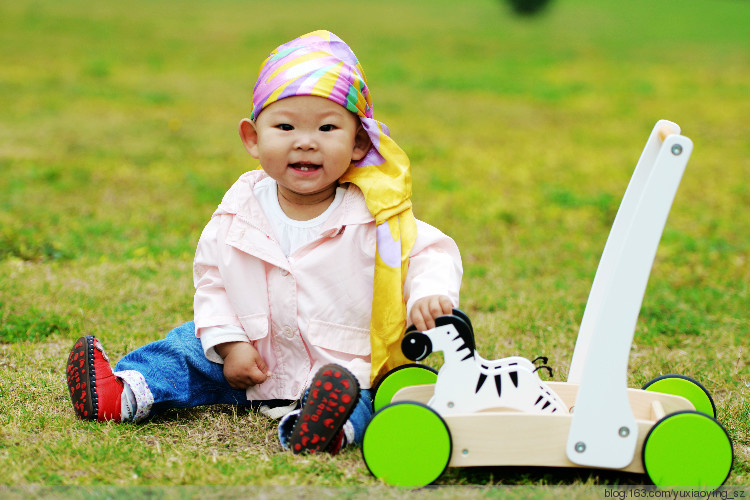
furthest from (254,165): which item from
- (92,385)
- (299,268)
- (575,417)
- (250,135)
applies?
(575,417)

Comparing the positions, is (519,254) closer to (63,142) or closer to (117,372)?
(117,372)

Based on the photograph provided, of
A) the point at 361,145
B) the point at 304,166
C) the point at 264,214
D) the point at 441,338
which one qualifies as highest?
the point at 361,145

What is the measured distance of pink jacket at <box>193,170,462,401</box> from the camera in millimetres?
2939

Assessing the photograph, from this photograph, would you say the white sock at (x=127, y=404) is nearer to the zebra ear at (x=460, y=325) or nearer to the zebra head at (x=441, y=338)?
the zebra head at (x=441, y=338)

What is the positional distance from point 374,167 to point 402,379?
0.74 m

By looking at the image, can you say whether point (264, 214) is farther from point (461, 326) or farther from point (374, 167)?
point (461, 326)

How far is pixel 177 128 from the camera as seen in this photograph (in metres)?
9.55

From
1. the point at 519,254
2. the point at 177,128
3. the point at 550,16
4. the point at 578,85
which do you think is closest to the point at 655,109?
the point at 578,85

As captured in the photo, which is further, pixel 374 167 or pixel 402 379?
pixel 374 167

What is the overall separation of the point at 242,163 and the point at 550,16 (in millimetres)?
22043

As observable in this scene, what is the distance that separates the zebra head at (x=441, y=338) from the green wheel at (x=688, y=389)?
814mm

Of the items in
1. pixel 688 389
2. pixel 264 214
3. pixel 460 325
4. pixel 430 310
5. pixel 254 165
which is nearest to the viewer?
pixel 460 325

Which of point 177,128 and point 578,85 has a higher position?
point 578,85

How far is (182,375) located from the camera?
3014 millimetres
